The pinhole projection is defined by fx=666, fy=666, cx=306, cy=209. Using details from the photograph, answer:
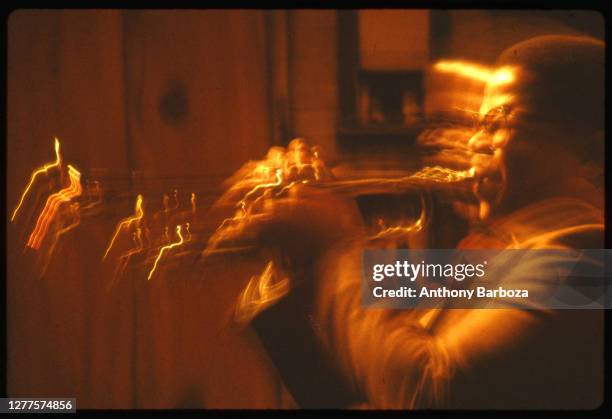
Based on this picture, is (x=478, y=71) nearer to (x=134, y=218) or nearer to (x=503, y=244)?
(x=503, y=244)

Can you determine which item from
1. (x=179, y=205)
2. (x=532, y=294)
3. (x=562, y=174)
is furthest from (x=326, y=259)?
(x=562, y=174)

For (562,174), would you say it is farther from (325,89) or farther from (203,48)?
(203,48)

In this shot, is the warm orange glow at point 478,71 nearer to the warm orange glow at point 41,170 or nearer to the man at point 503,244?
the man at point 503,244

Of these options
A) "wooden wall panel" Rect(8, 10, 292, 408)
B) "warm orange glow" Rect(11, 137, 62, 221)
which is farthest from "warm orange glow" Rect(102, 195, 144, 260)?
"warm orange glow" Rect(11, 137, 62, 221)

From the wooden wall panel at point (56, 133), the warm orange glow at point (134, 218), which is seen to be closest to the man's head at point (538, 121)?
the warm orange glow at point (134, 218)

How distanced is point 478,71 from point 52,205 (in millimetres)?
1806

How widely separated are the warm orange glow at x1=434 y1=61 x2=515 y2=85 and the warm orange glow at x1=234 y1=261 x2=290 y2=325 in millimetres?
1069

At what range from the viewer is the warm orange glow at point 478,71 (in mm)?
2715

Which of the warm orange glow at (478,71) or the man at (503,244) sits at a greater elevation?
the warm orange glow at (478,71)

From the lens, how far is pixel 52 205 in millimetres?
2668

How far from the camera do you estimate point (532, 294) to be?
107 inches

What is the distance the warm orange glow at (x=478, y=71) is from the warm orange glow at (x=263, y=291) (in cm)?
107

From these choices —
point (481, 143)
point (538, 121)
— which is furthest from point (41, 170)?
point (538, 121)

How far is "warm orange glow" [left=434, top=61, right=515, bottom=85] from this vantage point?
271 cm
